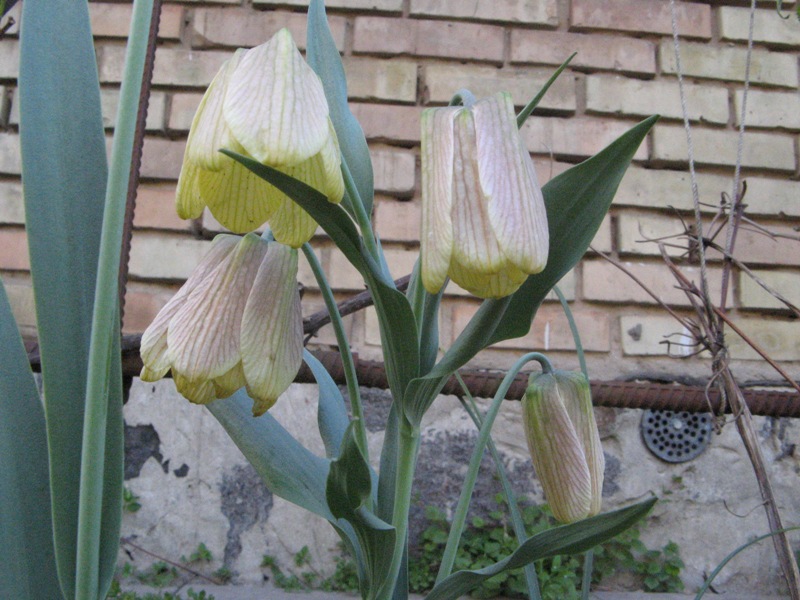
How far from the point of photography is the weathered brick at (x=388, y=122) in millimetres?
1157

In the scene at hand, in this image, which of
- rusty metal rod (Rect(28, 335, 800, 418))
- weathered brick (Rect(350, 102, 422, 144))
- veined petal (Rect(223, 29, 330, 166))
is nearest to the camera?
veined petal (Rect(223, 29, 330, 166))

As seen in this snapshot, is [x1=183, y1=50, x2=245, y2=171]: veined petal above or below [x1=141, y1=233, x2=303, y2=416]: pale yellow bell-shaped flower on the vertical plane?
above

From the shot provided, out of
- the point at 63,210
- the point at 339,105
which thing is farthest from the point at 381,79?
the point at 63,210

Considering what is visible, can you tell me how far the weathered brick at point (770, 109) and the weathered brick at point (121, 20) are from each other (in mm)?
1009

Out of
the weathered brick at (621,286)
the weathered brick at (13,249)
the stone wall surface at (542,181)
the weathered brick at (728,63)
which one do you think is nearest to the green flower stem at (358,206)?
the stone wall surface at (542,181)

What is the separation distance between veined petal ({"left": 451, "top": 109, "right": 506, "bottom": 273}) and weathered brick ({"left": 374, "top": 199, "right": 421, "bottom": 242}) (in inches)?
30.1

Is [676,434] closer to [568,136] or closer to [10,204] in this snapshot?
[568,136]

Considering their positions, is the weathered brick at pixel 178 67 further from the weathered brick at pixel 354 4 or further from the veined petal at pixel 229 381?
the veined petal at pixel 229 381

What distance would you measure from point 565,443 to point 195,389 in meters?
0.25

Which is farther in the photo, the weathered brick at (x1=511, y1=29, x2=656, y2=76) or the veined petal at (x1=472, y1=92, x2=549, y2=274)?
the weathered brick at (x1=511, y1=29, x2=656, y2=76)

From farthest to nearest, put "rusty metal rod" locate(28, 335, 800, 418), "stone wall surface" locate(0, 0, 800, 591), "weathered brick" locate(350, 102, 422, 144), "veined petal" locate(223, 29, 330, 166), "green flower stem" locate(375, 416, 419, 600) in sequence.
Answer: "weathered brick" locate(350, 102, 422, 144), "stone wall surface" locate(0, 0, 800, 591), "rusty metal rod" locate(28, 335, 800, 418), "green flower stem" locate(375, 416, 419, 600), "veined petal" locate(223, 29, 330, 166)

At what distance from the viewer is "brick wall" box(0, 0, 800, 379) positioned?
1.12 meters

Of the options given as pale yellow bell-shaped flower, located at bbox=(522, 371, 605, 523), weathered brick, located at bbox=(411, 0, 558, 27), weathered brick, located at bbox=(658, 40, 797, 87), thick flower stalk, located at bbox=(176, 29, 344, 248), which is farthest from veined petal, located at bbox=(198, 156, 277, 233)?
weathered brick, located at bbox=(658, 40, 797, 87)

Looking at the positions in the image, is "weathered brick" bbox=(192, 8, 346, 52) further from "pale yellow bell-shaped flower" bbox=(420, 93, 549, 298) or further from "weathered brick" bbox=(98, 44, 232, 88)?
"pale yellow bell-shaped flower" bbox=(420, 93, 549, 298)
